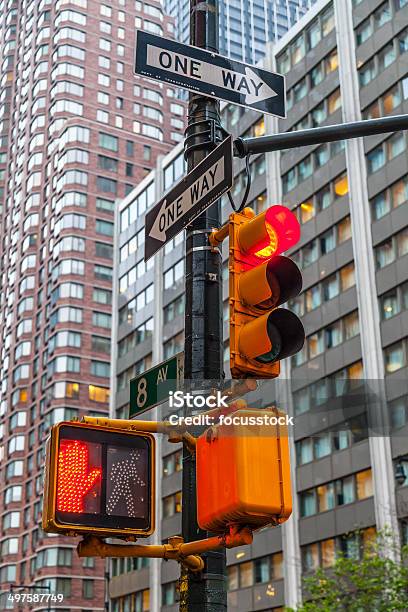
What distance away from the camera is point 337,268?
5722 centimetres

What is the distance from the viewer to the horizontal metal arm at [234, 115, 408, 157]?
7195 millimetres

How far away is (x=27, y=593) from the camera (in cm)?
9044

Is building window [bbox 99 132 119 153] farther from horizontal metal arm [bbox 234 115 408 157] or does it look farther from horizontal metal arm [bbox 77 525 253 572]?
horizontal metal arm [bbox 77 525 253 572]

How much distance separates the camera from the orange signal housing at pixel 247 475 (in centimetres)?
462

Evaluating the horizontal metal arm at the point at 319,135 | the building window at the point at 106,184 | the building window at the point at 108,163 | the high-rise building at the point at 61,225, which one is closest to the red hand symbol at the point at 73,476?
the horizontal metal arm at the point at 319,135

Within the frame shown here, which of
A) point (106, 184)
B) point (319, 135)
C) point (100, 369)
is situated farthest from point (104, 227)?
point (319, 135)

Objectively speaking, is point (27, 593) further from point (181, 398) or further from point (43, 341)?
point (181, 398)

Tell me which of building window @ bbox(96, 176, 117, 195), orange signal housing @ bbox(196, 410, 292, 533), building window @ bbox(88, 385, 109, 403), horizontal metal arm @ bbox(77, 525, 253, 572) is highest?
building window @ bbox(96, 176, 117, 195)

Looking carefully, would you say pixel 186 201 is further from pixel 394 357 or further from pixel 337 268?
pixel 337 268

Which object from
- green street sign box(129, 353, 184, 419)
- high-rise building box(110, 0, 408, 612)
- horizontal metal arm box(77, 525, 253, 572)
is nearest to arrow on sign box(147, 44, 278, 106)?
green street sign box(129, 353, 184, 419)

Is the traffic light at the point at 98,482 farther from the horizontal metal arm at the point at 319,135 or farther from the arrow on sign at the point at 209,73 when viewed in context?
the arrow on sign at the point at 209,73

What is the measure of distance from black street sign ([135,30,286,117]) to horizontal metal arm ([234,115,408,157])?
1.60ft

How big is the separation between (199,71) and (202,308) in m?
2.05

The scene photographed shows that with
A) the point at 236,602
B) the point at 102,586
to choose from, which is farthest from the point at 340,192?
the point at 102,586
